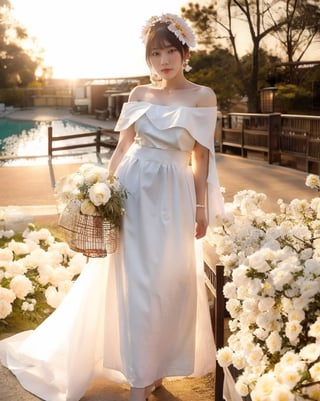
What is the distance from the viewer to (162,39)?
101 inches

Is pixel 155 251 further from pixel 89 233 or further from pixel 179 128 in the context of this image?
pixel 179 128

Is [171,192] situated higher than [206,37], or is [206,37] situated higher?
[206,37]

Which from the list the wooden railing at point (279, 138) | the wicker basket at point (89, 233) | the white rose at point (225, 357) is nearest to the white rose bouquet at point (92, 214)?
the wicker basket at point (89, 233)

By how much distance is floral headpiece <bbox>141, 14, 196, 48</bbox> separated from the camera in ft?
8.39

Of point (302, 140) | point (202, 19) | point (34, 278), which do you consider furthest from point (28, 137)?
point (34, 278)

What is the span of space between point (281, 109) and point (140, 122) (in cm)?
1521

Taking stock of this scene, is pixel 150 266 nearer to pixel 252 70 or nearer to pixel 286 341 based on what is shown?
pixel 286 341

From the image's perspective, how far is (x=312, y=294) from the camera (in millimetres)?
1636

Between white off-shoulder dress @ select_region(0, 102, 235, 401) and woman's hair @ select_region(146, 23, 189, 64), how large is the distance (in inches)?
10.0

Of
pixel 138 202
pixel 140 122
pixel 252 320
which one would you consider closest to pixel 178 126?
pixel 140 122

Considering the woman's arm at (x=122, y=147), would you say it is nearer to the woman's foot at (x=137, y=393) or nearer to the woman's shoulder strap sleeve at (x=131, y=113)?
the woman's shoulder strap sleeve at (x=131, y=113)

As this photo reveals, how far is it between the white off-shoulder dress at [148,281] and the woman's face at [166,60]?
0.51 ft


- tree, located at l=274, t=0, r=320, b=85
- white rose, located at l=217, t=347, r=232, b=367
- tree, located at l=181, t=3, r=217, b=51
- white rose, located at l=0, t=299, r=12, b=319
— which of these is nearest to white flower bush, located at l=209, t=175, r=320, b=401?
white rose, located at l=217, t=347, r=232, b=367

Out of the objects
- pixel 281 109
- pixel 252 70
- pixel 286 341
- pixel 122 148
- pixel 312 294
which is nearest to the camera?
pixel 312 294
